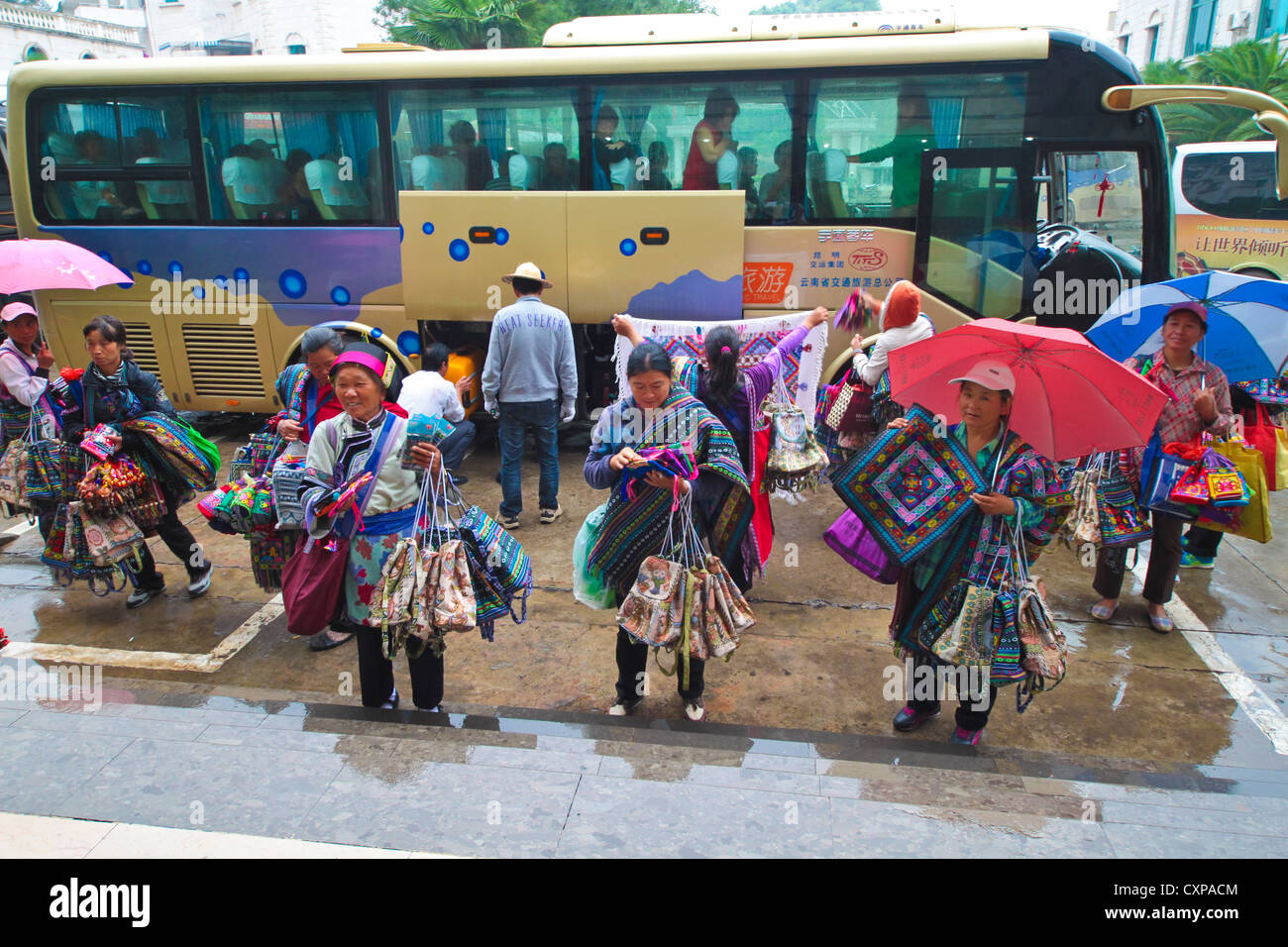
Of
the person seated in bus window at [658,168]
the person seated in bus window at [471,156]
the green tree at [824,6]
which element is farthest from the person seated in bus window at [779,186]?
the green tree at [824,6]

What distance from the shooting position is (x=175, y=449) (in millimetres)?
4680

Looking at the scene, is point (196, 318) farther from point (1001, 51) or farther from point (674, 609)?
point (1001, 51)

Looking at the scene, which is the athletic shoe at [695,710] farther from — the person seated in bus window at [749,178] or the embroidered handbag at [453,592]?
the person seated in bus window at [749,178]

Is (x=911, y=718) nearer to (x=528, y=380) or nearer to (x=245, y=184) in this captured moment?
(x=528, y=380)

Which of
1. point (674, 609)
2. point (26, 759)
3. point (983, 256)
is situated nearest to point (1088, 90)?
point (983, 256)

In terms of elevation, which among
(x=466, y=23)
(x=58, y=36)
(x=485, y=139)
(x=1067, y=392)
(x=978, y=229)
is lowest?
(x=1067, y=392)

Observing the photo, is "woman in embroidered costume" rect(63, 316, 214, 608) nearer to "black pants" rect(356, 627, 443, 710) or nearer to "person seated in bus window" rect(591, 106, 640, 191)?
"black pants" rect(356, 627, 443, 710)

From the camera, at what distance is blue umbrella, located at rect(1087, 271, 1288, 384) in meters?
4.02

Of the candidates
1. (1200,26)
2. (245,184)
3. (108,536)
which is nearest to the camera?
(108,536)

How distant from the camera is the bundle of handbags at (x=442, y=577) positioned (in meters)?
3.09

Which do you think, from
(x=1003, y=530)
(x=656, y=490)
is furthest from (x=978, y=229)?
(x=656, y=490)

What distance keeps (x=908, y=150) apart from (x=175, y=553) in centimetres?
602

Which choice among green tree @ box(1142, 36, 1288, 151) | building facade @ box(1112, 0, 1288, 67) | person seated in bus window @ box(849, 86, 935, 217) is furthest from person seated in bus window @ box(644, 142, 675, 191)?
building facade @ box(1112, 0, 1288, 67)
